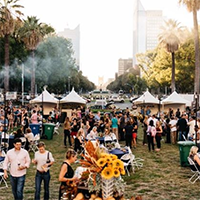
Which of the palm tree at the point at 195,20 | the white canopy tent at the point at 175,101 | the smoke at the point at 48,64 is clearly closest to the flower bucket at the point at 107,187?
the white canopy tent at the point at 175,101

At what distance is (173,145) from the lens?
689 inches

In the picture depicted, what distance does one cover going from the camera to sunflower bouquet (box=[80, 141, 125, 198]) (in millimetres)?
4645

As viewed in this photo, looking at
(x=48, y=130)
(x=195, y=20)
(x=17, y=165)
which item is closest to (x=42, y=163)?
(x=17, y=165)

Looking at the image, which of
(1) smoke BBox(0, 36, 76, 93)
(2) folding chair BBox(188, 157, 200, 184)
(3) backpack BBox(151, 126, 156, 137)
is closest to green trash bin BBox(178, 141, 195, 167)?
(2) folding chair BBox(188, 157, 200, 184)

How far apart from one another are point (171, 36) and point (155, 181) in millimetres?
36365

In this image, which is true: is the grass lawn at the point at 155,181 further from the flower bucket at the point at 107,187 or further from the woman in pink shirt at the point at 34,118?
the woman in pink shirt at the point at 34,118

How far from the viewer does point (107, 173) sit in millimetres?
4637

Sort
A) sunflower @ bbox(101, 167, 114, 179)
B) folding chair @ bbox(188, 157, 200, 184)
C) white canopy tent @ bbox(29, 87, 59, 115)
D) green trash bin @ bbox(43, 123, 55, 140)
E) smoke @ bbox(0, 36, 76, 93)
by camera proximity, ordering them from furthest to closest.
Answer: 1. smoke @ bbox(0, 36, 76, 93)
2. white canopy tent @ bbox(29, 87, 59, 115)
3. green trash bin @ bbox(43, 123, 55, 140)
4. folding chair @ bbox(188, 157, 200, 184)
5. sunflower @ bbox(101, 167, 114, 179)

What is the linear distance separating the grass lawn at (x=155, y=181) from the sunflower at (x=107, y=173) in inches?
165

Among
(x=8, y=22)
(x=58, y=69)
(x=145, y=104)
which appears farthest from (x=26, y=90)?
(x=145, y=104)

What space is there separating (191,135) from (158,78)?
37731 millimetres

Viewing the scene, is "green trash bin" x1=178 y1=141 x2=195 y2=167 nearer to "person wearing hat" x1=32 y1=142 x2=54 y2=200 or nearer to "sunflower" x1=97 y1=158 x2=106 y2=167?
"person wearing hat" x1=32 y1=142 x2=54 y2=200

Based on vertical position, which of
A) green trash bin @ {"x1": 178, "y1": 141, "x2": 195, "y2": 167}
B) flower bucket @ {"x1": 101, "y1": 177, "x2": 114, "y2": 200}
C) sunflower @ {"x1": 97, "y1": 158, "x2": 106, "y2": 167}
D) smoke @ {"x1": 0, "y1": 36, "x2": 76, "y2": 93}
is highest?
smoke @ {"x1": 0, "y1": 36, "x2": 76, "y2": 93}

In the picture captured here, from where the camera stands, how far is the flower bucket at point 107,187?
4.68 metres
